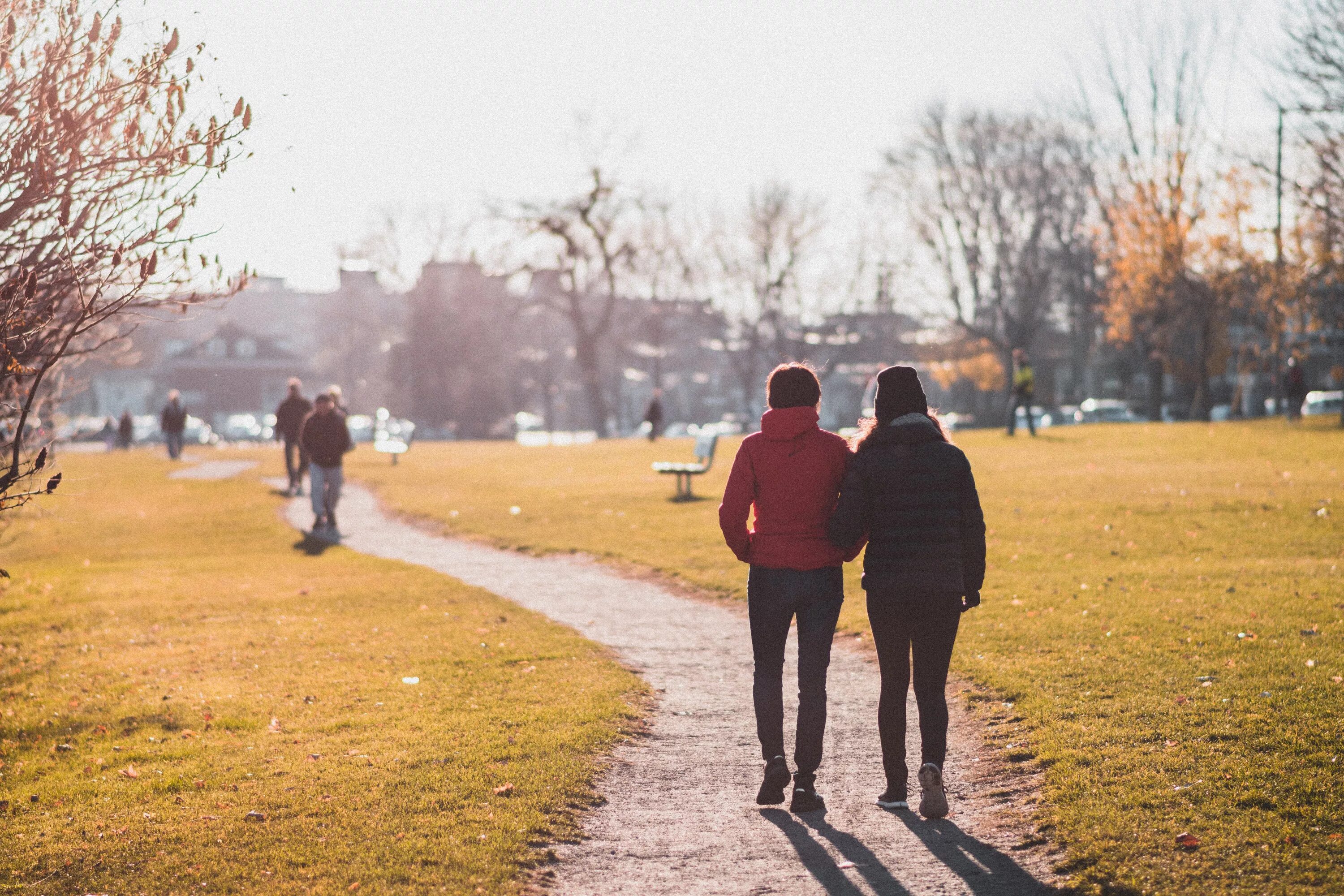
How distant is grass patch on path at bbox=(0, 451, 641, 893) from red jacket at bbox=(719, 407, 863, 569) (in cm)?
155

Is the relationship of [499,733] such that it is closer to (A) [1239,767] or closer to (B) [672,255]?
(A) [1239,767]

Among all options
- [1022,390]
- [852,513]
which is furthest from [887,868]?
[1022,390]

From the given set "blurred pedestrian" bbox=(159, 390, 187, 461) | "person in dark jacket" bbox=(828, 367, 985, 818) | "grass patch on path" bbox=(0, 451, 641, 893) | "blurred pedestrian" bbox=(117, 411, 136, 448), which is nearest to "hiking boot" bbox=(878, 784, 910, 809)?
"person in dark jacket" bbox=(828, 367, 985, 818)

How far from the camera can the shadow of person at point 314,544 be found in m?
17.0

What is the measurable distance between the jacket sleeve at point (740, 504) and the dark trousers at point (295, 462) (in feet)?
61.7

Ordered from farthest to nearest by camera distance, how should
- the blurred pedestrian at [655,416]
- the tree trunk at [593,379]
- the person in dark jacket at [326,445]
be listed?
the tree trunk at [593,379] → the blurred pedestrian at [655,416] → the person in dark jacket at [326,445]

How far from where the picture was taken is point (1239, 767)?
19.0ft

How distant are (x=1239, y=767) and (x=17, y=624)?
1111 centimetres

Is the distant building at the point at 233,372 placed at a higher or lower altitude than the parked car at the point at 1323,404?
higher

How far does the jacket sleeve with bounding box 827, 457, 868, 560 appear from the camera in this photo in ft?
18.0

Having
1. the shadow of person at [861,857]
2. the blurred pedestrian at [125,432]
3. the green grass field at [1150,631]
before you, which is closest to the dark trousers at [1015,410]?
the green grass field at [1150,631]

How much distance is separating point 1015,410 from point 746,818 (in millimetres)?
25580

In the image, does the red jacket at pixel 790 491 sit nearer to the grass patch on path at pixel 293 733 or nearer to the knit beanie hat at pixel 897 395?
the knit beanie hat at pixel 897 395

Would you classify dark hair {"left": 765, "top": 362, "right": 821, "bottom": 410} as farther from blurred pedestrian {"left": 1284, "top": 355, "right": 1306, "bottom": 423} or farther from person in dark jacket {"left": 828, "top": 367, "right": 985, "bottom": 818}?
blurred pedestrian {"left": 1284, "top": 355, "right": 1306, "bottom": 423}
